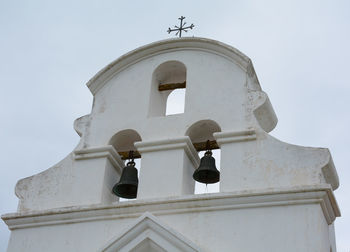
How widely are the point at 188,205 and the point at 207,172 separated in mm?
765

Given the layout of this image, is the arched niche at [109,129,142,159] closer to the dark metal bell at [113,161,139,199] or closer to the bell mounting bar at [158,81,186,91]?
the dark metal bell at [113,161,139,199]

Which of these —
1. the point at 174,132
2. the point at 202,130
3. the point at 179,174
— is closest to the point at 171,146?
the point at 174,132

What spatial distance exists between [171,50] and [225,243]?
10.4 ft

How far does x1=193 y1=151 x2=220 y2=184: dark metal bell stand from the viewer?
9633mm

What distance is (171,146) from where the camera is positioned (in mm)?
9695

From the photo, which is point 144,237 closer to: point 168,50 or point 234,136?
point 234,136

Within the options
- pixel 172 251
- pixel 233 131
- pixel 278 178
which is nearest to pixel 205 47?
pixel 233 131

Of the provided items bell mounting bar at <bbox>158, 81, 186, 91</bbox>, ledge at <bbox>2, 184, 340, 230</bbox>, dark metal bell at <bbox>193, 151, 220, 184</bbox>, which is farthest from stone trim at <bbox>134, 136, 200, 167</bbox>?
bell mounting bar at <bbox>158, 81, 186, 91</bbox>

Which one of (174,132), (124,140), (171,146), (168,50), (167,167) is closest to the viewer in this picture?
(167,167)

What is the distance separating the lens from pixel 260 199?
879cm

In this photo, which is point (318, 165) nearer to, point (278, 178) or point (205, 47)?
point (278, 178)

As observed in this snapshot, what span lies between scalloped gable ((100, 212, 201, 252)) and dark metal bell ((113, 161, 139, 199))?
0.84 meters

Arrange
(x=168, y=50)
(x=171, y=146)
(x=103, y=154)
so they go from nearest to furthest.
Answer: (x=171, y=146), (x=103, y=154), (x=168, y=50)

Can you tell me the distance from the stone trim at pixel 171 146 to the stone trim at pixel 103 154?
40cm
